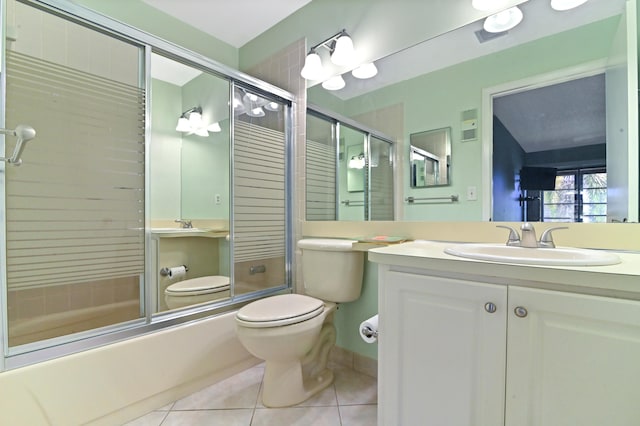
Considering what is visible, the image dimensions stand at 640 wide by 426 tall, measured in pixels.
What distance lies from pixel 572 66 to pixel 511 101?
0.22m

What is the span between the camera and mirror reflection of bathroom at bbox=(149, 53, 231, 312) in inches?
79.2

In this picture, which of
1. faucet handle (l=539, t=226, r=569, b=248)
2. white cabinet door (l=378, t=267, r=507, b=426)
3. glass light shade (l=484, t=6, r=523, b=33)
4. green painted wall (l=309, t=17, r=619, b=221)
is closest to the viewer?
white cabinet door (l=378, t=267, r=507, b=426)

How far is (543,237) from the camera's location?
1011 millimetres

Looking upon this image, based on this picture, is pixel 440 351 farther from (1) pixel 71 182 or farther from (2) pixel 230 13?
(2) pixel 230 13

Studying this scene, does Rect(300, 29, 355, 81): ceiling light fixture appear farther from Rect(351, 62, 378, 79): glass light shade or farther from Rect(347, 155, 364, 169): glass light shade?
Rect(347, 155, 364, 169): glass light shade

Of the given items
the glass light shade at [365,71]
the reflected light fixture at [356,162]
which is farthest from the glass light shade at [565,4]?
the reflected light fixture at [356,162]

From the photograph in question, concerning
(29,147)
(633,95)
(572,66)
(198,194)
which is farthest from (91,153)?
(633,95)

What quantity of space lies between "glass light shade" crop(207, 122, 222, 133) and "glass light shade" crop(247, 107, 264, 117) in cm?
53

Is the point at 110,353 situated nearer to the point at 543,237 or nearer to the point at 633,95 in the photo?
the point at 543,237

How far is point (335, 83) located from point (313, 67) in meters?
0.18

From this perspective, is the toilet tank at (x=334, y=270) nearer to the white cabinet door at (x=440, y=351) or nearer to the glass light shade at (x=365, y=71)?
the white cabinet door at (x=440, y=351)

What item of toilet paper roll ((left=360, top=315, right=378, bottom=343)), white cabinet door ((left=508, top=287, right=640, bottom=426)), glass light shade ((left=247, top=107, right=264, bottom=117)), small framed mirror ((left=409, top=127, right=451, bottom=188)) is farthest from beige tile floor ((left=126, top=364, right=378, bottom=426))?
glass light shade ((left=247, top=107, right=264, bottom=117))

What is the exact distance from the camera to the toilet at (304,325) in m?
1.30

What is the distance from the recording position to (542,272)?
701 millimetres
